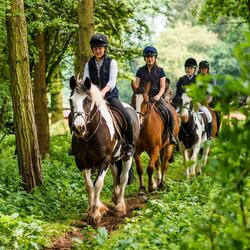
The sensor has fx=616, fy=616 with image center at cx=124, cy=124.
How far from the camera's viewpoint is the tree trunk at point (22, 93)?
1142 cm

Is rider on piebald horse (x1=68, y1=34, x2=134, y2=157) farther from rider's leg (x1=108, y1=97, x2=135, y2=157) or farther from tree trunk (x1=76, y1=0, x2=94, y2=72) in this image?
tree trunk (x1=76, y1=0, x2=94, y2=72)

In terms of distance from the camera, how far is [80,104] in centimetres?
973

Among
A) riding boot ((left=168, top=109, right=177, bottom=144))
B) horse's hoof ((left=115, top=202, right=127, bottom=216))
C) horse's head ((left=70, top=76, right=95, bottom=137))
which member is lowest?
horse's hoof ((left=115, top=202, right=127, bottom=216))

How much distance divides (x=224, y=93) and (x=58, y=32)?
1640 cm

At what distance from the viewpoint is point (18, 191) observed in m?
11.3

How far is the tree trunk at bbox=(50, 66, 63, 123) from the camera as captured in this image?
74.1 ft

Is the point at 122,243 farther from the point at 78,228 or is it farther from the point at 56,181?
the point at 56,181

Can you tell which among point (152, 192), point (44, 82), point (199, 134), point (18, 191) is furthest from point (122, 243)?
point (44, 82)

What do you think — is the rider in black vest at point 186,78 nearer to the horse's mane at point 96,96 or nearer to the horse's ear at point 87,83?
the horse's mane at point 96,96

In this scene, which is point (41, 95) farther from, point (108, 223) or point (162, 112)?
point (108, 223)

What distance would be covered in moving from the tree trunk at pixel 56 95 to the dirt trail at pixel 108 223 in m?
9.33

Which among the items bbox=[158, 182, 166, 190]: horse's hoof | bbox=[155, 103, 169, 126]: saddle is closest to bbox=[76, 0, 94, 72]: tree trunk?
bbox=[155, 103, 169, 126]: saddle

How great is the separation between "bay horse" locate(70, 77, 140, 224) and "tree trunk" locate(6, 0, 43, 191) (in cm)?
165

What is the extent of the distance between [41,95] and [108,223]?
9.25 metres
